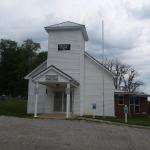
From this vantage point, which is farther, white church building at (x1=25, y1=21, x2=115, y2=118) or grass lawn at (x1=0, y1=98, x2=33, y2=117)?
white church building at (x1=25, y1=21, x2=115, y2=118)

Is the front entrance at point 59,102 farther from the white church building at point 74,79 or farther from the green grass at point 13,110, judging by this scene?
the green grass at point 13,110

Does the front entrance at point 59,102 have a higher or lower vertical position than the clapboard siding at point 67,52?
lower

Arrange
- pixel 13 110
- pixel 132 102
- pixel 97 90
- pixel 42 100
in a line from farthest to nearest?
pixel 132 102 → pixel 13 110 → pixel 42 100 → pixel 97 90

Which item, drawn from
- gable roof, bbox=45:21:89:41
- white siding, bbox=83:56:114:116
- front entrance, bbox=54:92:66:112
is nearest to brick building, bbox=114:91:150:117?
white siding, bbox=83:56:114:116

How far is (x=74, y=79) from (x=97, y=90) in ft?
9.98

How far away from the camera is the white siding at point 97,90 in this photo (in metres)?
32.8

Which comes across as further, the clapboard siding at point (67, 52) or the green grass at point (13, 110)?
the clapboard siding at point (67, 52)

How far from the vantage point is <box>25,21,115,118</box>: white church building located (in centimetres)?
3175

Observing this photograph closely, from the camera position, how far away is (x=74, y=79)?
31266 millimetres

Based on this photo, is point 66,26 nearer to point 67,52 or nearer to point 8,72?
point 67,52

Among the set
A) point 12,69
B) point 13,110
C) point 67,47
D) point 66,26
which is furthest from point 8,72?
point 66,26

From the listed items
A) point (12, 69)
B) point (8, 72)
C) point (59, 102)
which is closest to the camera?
point (59, 102)

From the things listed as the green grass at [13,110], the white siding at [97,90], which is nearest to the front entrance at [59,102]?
the white siding at [97,90]

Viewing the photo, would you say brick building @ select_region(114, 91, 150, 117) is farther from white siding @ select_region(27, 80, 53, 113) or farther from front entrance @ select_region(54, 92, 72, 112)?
white siding @ select_region(27, 80, 53, 113)
